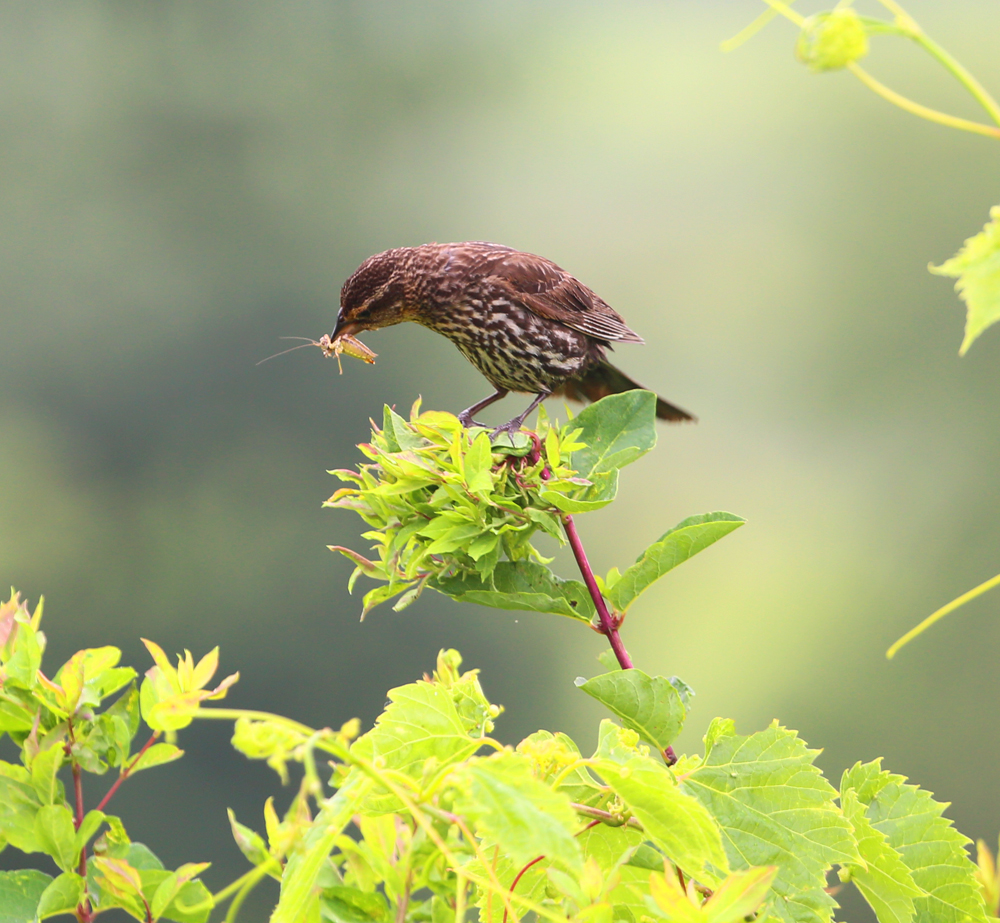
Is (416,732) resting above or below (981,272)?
below

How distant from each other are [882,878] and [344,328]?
30.9 inches


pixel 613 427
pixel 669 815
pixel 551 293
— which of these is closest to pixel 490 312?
pixel 551 293

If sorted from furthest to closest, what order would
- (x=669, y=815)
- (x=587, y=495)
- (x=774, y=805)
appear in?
1. (x=587, y=495)
2. (x=774, y=805)
3. (x=669, y=815)

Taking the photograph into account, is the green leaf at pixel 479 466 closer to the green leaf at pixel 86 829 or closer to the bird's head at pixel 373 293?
the green leaf at pixel 86 829

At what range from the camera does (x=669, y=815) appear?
0.32 meters

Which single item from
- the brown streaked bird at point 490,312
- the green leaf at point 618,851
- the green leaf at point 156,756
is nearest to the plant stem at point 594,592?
the green leaf at point 618,851

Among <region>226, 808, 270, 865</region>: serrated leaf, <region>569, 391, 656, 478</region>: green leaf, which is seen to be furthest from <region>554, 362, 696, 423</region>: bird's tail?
<region>226, 808, 270, 865</region>: serrated leaf

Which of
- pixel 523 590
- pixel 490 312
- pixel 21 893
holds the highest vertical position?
pixel 490 312

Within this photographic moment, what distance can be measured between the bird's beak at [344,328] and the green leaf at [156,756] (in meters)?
0.68

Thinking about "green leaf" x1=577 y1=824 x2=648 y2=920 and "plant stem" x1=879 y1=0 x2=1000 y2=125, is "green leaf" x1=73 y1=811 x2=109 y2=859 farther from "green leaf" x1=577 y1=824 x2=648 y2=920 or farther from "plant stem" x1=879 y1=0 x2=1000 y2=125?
"plant stem" x1=879 y1=0 x2=1000 y2=125

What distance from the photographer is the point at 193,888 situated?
41 centimetres

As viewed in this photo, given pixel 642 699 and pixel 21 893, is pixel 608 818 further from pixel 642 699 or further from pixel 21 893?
pixel 21 893

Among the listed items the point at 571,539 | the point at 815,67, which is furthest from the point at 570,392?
the point at 815,67

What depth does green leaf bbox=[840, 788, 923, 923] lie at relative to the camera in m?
0.44
